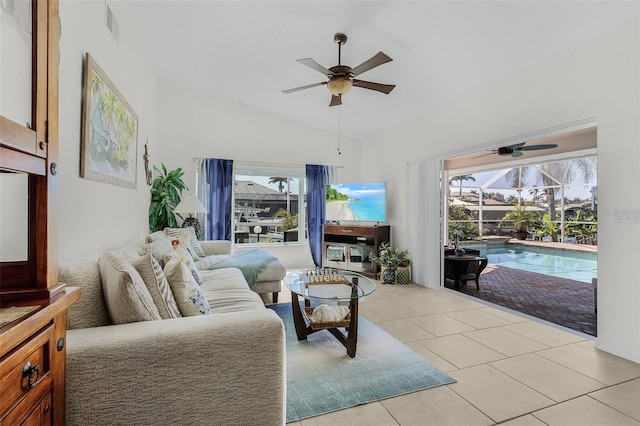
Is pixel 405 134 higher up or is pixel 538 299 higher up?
pixel 405 134

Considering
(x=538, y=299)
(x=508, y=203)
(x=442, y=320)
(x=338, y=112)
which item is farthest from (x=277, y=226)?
(x=508, y=203)

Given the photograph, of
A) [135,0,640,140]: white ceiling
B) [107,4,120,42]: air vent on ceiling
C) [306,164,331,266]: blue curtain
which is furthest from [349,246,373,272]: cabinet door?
[107,4,120,42]: air vent on ceiling

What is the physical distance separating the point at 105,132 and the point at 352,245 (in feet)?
12.5

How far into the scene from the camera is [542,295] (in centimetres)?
405

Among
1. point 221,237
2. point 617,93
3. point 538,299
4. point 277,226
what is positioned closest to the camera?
point 617,93

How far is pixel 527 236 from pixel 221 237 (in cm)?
816

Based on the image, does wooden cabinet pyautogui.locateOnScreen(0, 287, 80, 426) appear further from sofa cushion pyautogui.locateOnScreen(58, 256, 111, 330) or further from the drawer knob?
sofa cushion pyautogui.locateOnScreen(58, 256, 111, 330)

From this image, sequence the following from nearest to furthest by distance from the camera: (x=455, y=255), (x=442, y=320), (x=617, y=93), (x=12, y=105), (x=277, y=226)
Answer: (x=12, y=105), (x=617, y=93), (x=442, y=320), (x=455, y=255), (x=277, y=226)

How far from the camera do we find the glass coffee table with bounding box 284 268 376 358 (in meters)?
2.30

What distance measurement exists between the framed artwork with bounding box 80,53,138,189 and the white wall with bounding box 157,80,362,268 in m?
1.71

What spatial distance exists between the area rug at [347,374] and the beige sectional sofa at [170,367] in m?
0.53

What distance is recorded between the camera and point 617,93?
2.32m

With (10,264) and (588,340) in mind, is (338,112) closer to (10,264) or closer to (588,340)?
(588,340)

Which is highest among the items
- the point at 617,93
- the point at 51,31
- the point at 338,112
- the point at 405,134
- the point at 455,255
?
the point at 338,112
